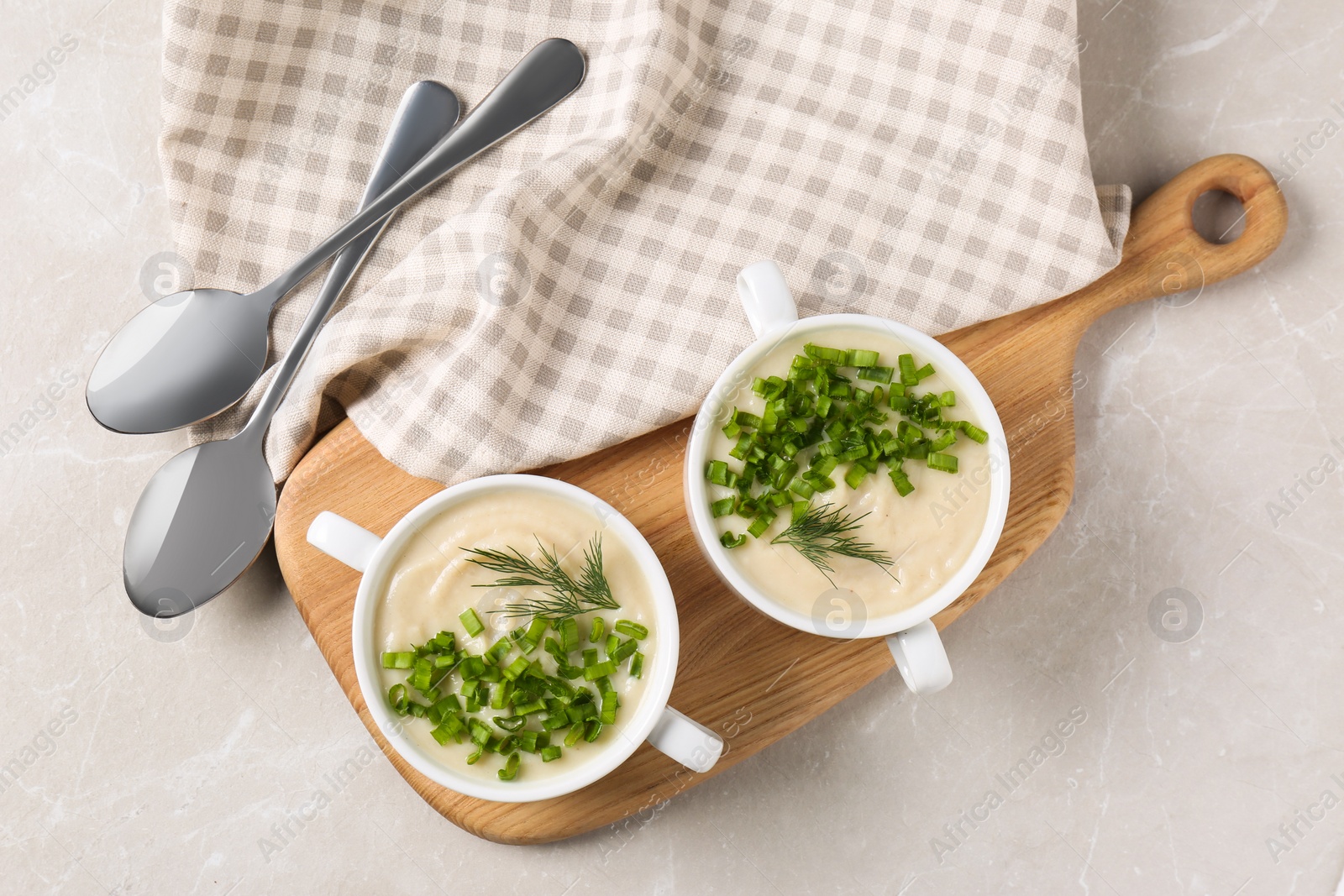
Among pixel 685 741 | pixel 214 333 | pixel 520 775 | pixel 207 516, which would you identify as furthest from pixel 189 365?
pixel 685 741

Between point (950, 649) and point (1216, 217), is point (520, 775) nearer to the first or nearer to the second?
point (950, 649)

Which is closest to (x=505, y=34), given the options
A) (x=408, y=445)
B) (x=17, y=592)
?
(x=408, y=445)

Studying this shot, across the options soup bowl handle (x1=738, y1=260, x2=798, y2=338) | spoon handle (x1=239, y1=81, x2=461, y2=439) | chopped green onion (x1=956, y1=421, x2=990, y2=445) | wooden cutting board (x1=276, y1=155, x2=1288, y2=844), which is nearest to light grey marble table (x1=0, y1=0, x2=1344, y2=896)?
wooden cutting board (x1=276, y1=155, x2=1288, y2=844)

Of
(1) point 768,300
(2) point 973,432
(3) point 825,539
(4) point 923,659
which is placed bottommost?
(4) point 923,659

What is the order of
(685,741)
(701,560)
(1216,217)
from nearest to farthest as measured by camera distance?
1. (685,741)
2. (701,560)
3. (1216,217)

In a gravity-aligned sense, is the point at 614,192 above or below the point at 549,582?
above

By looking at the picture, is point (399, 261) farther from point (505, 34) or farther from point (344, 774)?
point (344, 774)

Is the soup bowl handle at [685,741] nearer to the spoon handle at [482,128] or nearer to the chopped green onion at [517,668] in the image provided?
the chopped green onion at [517,668]
